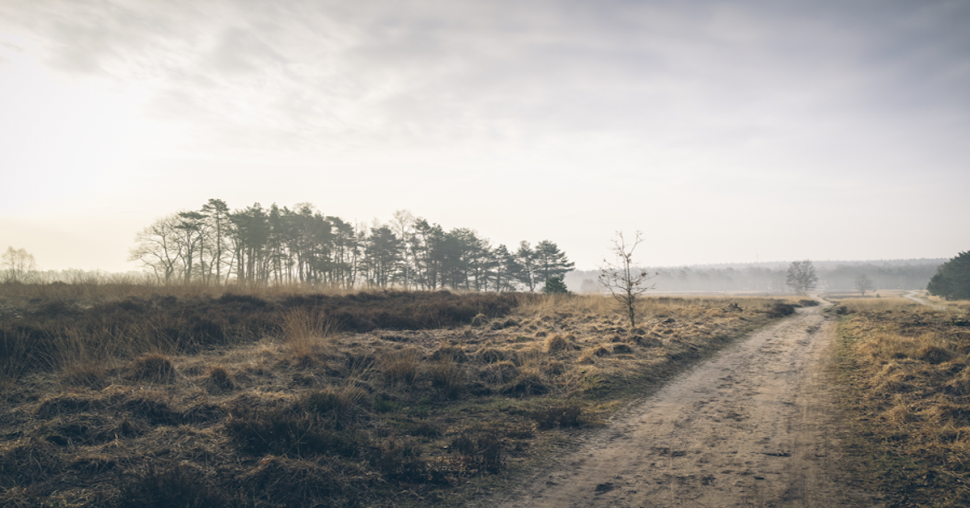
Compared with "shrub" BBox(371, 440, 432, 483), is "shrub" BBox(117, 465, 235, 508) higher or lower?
higher

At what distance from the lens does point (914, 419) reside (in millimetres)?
6355

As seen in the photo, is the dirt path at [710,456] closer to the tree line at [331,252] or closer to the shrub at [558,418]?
the shrub at [558,418]

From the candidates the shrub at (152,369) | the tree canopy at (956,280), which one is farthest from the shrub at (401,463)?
the tree canopy at (956,280)

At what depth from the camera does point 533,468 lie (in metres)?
5.16

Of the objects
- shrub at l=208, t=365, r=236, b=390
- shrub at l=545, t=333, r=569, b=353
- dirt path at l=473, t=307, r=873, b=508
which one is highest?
shrub at l=208, t=365, r=236, b=390

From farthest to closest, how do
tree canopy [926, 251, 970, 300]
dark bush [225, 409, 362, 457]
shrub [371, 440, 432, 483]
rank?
tree canopy [926, 251, 970, 300] < dark bush [225, 409, 362, 457] < shrub [371, 440, 432, 483]

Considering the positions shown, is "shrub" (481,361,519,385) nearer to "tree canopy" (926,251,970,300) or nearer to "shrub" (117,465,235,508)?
"shrub" (117,465,235,508)

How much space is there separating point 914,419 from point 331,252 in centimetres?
5483

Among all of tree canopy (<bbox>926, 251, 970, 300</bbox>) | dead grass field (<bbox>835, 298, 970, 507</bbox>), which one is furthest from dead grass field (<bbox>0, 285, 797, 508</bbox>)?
tree canopy (<bbox>926, 251, 970, 300</bbox>)

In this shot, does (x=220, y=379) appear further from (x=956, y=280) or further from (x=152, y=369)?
(x=956, y=280)

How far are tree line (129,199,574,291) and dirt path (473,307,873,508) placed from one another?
1140 inches

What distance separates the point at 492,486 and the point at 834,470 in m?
4.01

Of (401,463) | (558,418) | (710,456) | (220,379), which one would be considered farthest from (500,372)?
(220,379)

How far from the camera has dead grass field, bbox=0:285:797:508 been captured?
172 inches
